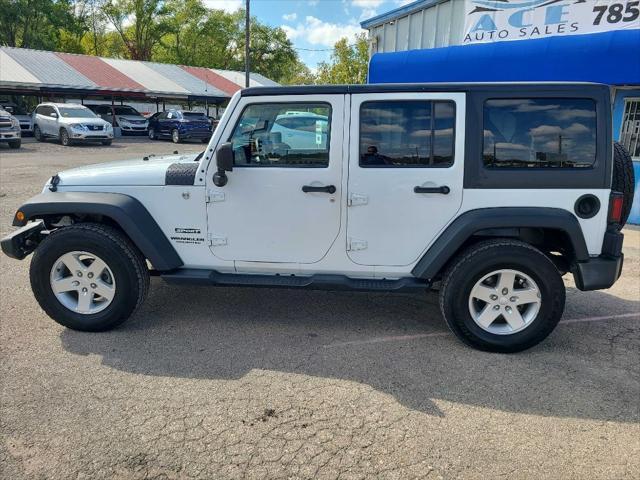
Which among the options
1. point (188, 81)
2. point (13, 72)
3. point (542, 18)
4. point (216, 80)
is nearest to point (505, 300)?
point (542, 18)

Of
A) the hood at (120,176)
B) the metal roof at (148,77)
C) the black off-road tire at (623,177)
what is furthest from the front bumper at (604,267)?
the metal roof at (148,77)

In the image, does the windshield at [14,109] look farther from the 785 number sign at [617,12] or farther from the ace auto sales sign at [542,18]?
the 785 number sign at [617,12]

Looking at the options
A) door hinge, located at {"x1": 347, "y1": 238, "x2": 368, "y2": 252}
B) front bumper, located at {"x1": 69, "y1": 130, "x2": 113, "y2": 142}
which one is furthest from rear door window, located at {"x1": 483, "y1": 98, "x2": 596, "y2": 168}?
front bumper, located at {"x1": 69, "y1": 130, "x2": 113, "y2": 142}

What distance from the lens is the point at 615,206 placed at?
3.41 m

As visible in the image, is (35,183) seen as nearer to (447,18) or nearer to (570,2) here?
(447,18)

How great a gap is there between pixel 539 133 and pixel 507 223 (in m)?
0.70

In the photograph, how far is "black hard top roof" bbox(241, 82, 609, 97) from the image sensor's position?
334cm

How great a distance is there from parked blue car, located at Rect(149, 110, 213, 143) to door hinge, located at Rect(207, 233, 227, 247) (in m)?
20.0

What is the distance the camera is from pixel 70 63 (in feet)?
86.7

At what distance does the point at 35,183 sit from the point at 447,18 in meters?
9.76

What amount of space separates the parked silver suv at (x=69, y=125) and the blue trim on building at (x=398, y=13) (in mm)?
13913

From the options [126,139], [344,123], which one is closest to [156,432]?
[344,123]

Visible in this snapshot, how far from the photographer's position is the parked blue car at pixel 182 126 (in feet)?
76.2

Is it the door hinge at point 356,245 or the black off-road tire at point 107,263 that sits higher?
the door hinge at point 356,245
